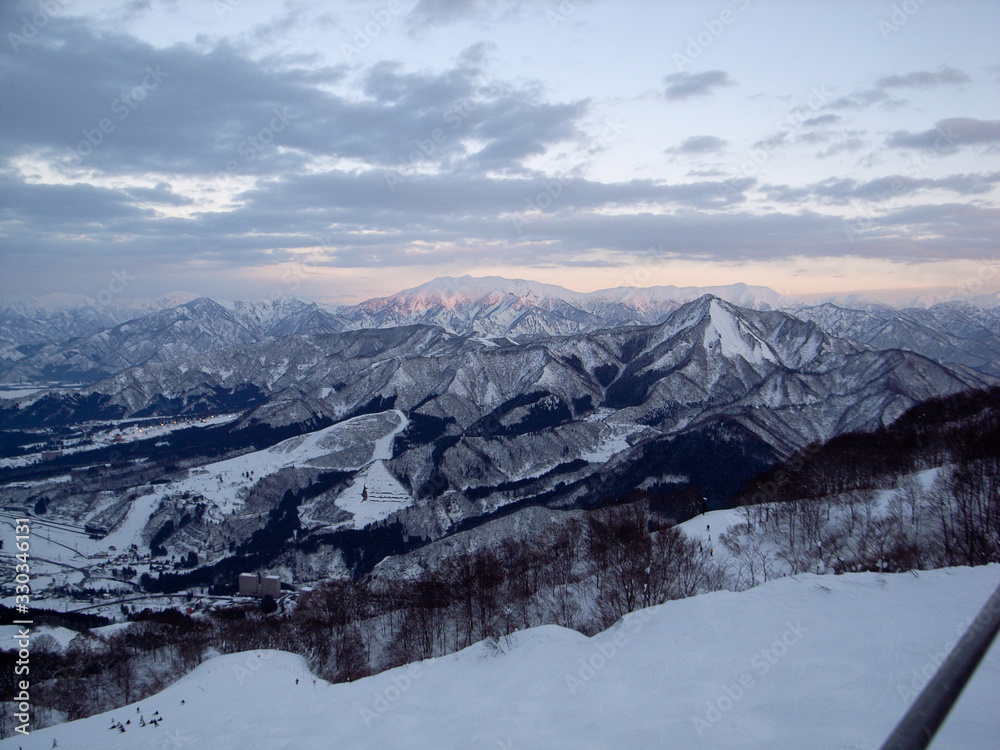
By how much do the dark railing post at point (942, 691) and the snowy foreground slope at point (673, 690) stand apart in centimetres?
1077

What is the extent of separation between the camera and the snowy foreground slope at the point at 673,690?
15.6 meters

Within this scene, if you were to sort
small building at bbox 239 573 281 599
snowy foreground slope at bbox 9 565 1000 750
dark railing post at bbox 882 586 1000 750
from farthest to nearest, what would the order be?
small building at bbox 239 573 281 599, snowy foreground slope at bbox 9 565 1000 750, dark railing post at bbox 882 586 1000 750

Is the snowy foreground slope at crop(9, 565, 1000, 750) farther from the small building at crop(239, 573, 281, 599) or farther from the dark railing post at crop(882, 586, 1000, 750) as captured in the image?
the small building at crop(239, 573, 281, 599)

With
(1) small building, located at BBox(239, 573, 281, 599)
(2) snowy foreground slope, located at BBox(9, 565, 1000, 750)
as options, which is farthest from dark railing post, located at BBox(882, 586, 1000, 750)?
(1) small building, located at BBox(239, 573, 281, 599)

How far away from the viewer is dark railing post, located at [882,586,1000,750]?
160 inches

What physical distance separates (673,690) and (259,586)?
119202mm

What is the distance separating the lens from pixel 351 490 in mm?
176375

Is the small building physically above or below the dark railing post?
below

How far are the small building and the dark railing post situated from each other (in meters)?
128

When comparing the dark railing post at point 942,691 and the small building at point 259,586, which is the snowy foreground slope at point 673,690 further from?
the small building at point 259,586

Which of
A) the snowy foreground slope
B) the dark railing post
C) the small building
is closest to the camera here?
the dark railing post

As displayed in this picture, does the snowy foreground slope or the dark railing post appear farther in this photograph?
the snowy foreground slope

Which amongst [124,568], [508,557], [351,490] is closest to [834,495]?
[508,557]

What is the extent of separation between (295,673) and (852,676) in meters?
37.5
